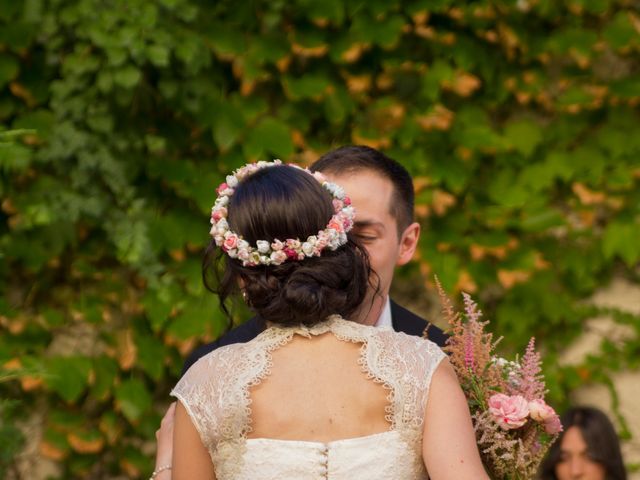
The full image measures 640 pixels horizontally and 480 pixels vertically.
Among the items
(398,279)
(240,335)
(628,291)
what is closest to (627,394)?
(628,291)

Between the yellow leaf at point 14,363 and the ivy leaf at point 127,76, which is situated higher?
the ivy leaf at point 127,76

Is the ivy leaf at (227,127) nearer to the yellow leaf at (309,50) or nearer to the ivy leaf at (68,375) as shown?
the yellow leaf at (309,50)

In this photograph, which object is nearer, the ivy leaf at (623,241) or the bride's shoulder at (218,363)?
the bride's shoulder at (218,363)

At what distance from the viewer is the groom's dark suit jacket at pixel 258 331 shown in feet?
12.6

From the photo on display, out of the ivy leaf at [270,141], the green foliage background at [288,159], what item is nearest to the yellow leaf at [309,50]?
the green foliage background at [288,159]

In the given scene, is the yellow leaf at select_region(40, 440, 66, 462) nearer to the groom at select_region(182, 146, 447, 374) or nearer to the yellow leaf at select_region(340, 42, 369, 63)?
the groom at select_region(182, 146, 447, 374)

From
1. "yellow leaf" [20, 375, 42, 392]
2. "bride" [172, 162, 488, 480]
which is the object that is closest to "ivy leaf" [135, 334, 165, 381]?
"yellow leaf" [20, 375, 42, 392]

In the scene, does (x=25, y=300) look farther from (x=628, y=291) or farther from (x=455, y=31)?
(x=628, y=291)

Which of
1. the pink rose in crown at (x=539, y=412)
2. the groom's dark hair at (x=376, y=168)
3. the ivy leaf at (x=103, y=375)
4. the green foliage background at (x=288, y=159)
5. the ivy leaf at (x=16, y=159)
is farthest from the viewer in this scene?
the ivy leaf at (x=103, y=375)

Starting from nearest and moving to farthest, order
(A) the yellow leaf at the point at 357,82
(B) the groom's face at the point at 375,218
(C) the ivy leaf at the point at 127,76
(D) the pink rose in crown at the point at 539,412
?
(D) the pink rose in crown at the point at 539,412
(B) the groom's face at the point at 375,218
(C) the ivy leaf at the point at 127,76
(A) the yellow leaf at the point at 357,82

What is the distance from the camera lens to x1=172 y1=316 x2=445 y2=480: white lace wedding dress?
239 centimetres

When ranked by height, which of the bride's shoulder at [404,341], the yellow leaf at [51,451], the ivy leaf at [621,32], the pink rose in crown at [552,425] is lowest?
the yellow leaf at [51,451]

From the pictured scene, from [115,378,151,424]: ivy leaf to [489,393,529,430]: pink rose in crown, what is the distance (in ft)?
8.59

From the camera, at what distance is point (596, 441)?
4707 millimetres
